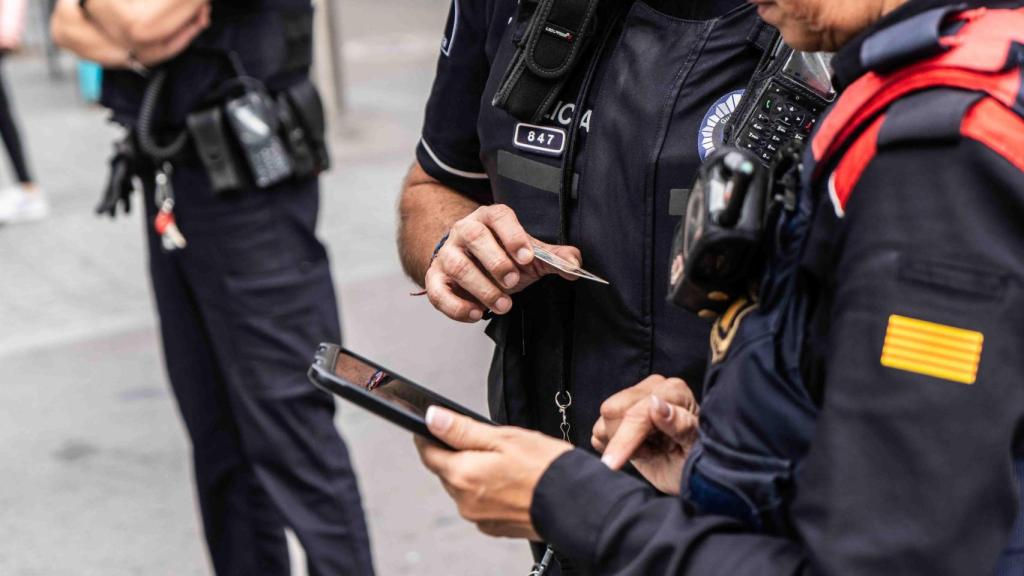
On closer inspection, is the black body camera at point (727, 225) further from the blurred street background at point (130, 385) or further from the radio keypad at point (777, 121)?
the blurred street background at point (130, 385)

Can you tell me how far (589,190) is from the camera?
5.29 ft

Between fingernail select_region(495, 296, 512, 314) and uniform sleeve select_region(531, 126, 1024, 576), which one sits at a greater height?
uniform sleeve select_region(531, 126, 1024, 576)

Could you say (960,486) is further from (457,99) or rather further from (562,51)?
(457,99)

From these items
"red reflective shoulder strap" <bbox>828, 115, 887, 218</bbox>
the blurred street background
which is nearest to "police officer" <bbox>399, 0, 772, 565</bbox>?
"red reflective shoulder strap" <bbox>828, 115, 887, 218</bbox>

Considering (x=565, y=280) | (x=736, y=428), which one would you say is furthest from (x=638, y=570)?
(x=565, y=280)

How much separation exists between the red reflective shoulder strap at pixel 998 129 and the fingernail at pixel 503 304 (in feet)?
2.58

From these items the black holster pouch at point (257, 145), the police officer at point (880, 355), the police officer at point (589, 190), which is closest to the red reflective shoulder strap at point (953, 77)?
the police officer at point (880, 355)

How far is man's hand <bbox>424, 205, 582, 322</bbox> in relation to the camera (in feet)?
5.19

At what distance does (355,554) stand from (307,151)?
98cm

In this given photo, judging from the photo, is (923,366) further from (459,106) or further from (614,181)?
(459,106)

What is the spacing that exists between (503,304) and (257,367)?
4.31 feet

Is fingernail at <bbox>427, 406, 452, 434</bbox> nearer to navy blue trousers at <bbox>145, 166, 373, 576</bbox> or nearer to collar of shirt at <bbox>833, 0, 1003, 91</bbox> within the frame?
collar of shirt at <bbox>833, 0, 1003, 91</bbox>

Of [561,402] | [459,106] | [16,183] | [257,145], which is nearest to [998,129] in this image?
[561,402]

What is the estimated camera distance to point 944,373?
3.19 feet
